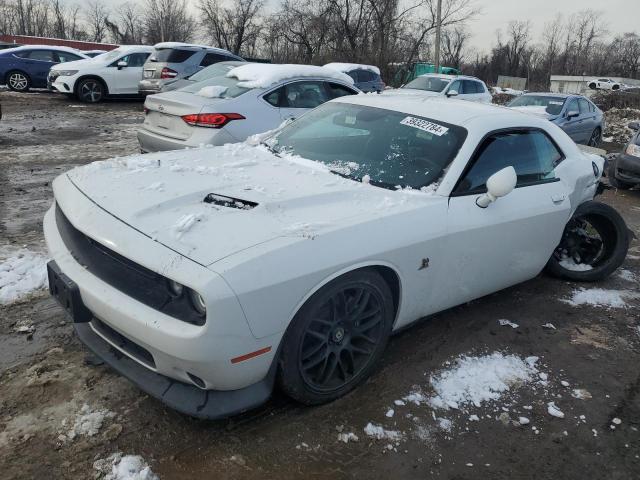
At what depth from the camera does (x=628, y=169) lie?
8805 mm

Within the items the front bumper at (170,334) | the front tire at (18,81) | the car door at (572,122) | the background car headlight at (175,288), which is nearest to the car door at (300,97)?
the front bumper at (170,334)

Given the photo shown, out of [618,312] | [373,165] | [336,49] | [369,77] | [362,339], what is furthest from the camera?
[336,49]

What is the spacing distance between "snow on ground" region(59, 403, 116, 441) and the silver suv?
12117 millimetres

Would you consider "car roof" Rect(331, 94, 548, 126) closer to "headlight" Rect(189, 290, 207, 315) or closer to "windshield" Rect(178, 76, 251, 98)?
"headlight" Rect(189, 290, 207, 315)

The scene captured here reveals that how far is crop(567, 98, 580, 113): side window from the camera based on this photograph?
40.0 ft

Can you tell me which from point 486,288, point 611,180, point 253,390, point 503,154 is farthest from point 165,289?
point 611,180

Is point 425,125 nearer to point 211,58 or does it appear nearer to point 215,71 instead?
point 215,71

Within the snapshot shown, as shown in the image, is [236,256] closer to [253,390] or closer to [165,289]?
[165,289]

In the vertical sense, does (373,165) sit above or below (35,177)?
above

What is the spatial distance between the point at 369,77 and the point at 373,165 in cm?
1313

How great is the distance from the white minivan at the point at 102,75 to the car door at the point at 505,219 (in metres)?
14.2

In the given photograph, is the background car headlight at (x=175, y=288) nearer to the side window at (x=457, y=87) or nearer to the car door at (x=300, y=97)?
the car door at (x=300, y=97)

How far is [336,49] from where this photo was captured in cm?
3325

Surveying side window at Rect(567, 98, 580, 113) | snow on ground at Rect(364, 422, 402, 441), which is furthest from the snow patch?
side window at Rect(567, 98, 580, 113)
